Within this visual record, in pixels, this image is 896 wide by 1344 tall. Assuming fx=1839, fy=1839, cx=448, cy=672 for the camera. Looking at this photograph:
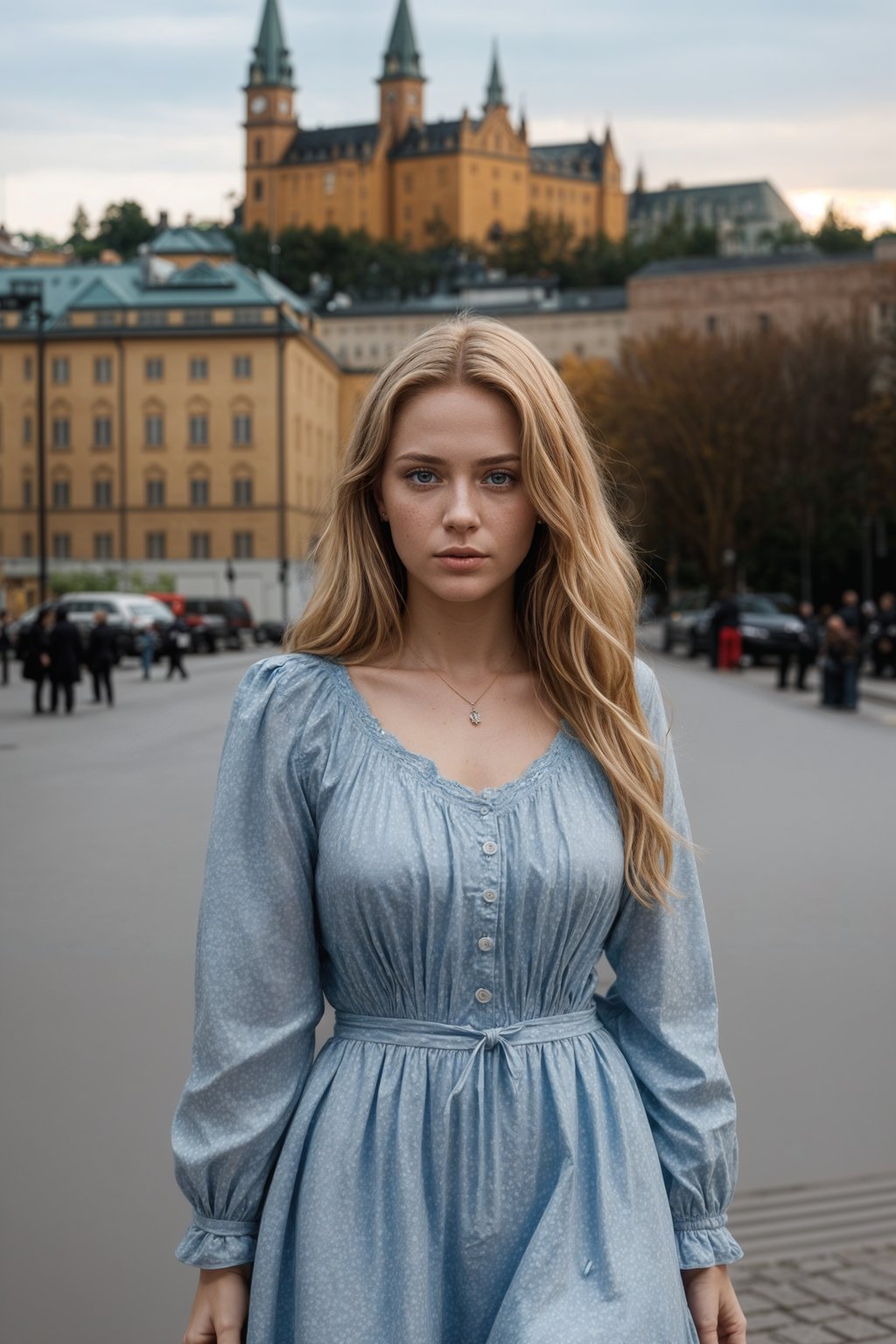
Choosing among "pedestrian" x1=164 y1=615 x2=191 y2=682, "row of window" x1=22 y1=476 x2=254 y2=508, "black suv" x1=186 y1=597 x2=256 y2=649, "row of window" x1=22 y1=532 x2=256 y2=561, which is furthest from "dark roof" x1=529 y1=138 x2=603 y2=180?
"pedestrian" x1=164 y1=615 x2=191 y2=682

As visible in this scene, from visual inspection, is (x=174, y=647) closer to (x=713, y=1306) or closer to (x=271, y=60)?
(x=713, y=1306)

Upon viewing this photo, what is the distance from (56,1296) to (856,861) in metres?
8.03

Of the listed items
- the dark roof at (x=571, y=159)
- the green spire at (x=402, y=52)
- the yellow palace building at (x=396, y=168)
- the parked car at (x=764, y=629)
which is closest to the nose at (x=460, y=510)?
the parked car at (x=764, y=629)

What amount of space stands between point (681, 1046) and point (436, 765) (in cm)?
48

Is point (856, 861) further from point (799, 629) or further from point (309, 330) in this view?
point (309, 330)

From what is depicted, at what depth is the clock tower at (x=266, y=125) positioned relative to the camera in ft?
554

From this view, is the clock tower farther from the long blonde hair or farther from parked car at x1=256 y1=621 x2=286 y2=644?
the long blonde hair

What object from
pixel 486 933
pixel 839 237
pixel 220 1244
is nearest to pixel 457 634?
pixel 486 933

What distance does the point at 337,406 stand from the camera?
112688 millimetres

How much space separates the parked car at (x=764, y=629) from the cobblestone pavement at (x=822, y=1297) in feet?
95.4

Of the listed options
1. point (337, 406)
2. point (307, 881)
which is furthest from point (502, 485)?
point (337, 406)

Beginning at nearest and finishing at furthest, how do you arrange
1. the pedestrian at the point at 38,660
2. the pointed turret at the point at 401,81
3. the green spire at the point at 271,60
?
1. the pedestrian at the point at 38,660
2. the green spire at the point at 271,60
3. the pointed turret at the point at 401,81

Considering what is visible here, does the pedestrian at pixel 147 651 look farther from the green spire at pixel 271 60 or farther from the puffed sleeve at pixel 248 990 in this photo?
the green spire at pixel 271 60

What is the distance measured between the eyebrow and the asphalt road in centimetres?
40
